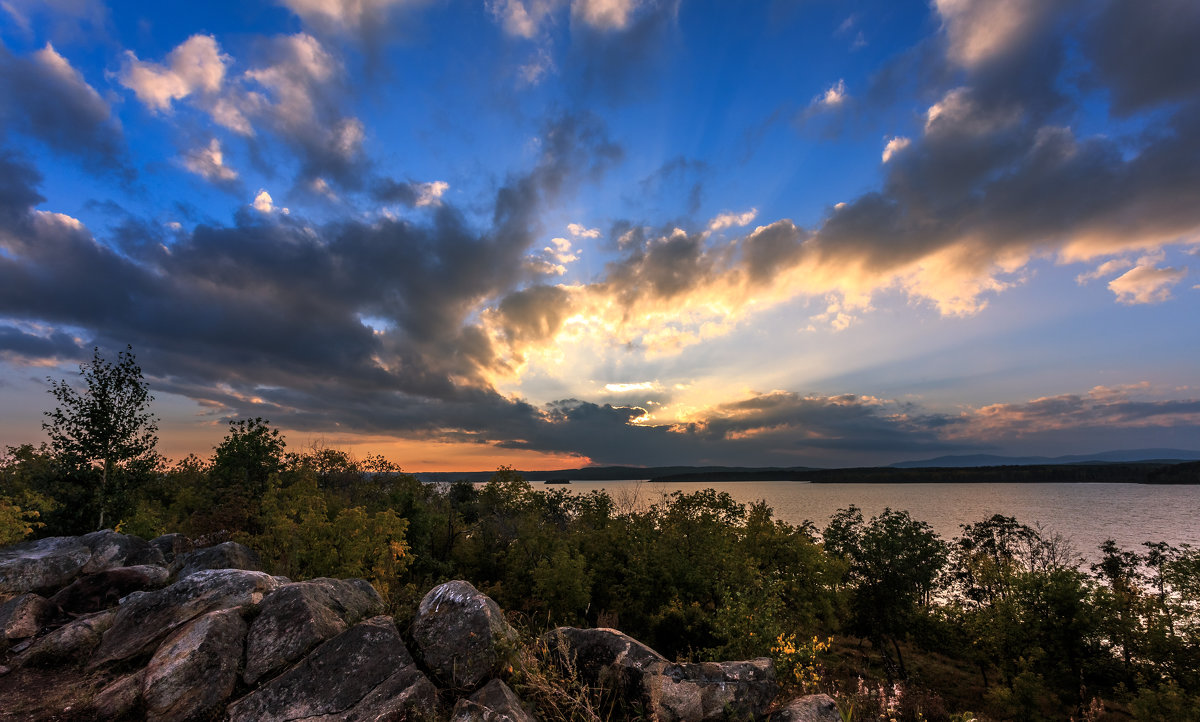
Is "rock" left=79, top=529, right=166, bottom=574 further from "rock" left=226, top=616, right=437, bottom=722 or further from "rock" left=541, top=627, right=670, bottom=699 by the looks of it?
"rock" left=541, top=627, right=670, bottom=699

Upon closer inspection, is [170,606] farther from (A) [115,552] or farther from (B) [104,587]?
(A) [115,552]

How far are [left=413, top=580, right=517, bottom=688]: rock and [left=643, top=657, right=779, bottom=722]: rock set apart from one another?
3.14 m

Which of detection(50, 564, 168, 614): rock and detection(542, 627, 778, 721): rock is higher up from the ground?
detection(50, 564, 168, 614): rock

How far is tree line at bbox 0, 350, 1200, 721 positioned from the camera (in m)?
22.3

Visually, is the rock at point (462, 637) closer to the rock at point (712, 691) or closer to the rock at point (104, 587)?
the rock at point (712, 691)

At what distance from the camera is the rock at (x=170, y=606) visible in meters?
11.0

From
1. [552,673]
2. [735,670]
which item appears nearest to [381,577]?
[552,673]

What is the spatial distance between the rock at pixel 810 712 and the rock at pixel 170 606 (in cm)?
1233

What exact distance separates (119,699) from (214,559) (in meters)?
7.48

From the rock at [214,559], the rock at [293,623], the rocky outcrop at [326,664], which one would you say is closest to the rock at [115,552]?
the rock at [214,559]

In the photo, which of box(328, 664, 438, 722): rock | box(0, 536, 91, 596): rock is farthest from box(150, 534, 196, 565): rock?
box(328, 664, 438, 722): rock

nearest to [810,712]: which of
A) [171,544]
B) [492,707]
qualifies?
[492,707]

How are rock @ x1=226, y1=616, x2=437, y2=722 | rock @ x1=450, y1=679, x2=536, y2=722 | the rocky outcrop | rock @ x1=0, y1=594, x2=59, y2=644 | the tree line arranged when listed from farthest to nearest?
the tree line, rock @ x1=0, y1=594, x2=59, y2=644, the rocky outcrop, rock @ x1=226, y1=616, x2=437, y2=722, rock @ x1=450, y1=679, x2=536, y2=722

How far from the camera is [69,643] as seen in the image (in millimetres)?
11383
